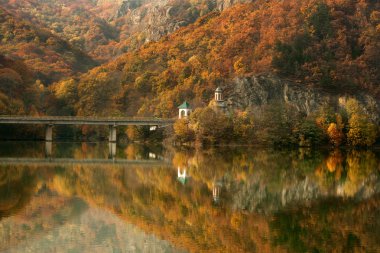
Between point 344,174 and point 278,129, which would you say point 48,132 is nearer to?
point 278,129

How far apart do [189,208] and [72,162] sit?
36721mm

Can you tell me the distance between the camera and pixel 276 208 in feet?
144

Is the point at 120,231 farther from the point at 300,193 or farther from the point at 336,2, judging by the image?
the point at 336,2

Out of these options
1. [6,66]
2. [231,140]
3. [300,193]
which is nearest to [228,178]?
[300,193]

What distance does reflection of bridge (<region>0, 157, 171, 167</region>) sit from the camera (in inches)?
2958

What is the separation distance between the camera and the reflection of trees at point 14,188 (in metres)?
43.7

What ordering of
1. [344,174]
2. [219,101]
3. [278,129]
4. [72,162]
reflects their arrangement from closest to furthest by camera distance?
1. [344,174]
2. [72,162]
3. [278,129]
4. [219,101]

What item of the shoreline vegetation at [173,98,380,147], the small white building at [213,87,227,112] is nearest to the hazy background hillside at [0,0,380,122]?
the small white building at [213,87,227,112]

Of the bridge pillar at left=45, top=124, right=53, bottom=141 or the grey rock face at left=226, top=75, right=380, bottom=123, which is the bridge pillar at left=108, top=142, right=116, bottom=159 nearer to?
the bridge pillar at left=45, top=124, right=53, bottom=141

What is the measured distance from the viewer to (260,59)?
14350 centimetres

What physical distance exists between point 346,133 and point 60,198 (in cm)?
7787

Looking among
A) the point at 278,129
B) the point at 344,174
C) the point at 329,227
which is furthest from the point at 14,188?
the point at 278,129

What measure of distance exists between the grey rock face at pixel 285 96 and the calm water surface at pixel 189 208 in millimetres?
58755

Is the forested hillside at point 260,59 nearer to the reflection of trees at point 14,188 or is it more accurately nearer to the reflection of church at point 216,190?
the reflection of trees at point 14,188
